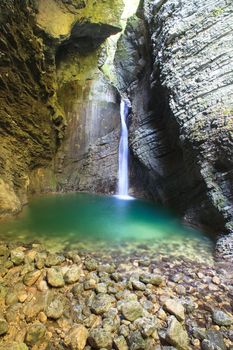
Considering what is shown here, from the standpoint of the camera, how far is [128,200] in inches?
480

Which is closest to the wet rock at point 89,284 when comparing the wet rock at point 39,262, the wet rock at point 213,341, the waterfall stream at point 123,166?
the wet rock at point 39,262

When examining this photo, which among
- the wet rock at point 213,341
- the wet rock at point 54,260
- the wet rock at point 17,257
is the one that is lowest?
the wet rock at point 213,341

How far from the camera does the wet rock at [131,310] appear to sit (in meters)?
3.37

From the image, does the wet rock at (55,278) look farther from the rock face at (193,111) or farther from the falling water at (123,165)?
the falling water at (123,165)

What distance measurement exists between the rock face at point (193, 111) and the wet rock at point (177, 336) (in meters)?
3.79

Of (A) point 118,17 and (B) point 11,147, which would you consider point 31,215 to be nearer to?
(B) point 11,147

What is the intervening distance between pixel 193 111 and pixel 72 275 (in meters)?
5.97

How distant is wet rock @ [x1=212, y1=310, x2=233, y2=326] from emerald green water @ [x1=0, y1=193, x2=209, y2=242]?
296 centimetres

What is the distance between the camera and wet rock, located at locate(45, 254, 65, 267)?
4.46 metres

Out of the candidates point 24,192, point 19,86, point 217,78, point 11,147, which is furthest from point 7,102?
point 217,78

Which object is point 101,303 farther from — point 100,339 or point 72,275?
point 72,275

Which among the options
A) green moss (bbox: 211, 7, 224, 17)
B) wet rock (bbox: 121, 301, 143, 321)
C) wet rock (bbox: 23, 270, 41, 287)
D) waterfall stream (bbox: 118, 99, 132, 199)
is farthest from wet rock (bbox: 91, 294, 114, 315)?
waterfall stream (bbox: 118, 99, 132, 199)

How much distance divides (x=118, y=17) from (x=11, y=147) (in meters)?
10.3

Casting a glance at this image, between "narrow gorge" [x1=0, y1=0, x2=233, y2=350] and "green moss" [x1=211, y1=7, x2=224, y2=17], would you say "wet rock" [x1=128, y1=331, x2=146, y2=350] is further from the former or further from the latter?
"green moss" [x1=211, y1=7, x2=224, y2=17]
